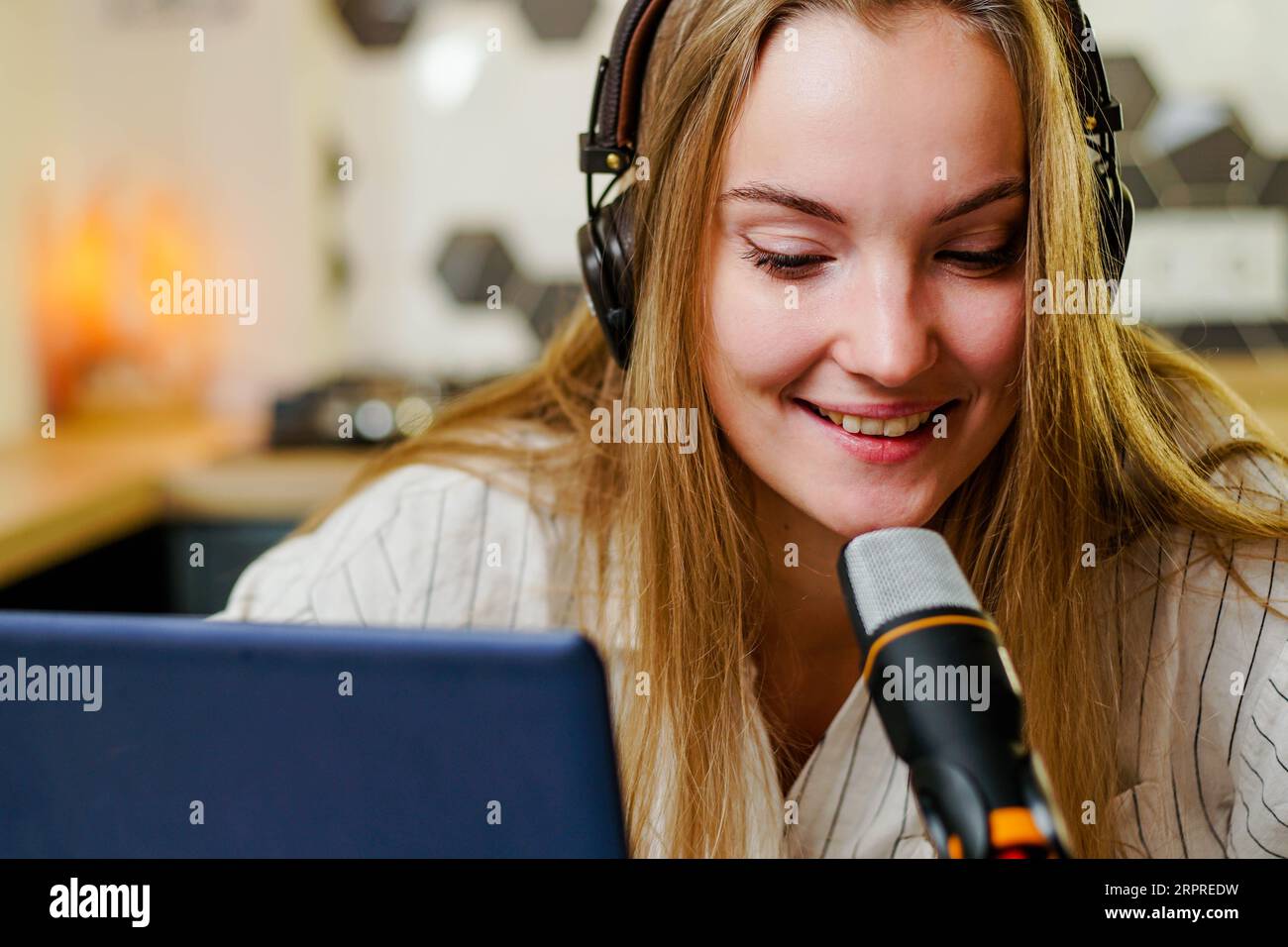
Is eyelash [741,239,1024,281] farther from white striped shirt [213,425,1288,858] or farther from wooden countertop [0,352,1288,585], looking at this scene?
wooden countertop [0,352,1288,585]

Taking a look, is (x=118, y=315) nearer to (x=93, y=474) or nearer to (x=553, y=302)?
(x=93, y=474)

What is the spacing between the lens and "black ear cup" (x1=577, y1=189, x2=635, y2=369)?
760 millimetres

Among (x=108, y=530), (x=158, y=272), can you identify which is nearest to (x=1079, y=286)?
(x=108, y=530)

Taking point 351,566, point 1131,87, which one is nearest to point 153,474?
point 351,566

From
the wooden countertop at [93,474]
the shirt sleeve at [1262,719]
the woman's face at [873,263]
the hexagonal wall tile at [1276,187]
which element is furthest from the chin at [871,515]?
the hexagonal wall tile at [1276,187]

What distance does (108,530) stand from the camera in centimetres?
141

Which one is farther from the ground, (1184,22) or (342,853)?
(1184,22)

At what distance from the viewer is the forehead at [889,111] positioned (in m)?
0.64

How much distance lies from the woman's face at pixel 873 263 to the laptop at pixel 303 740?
1.03ft

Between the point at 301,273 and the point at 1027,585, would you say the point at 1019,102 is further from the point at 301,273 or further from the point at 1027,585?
the point at 301,273

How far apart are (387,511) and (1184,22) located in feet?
4.69

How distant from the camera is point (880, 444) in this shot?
28.5 inches

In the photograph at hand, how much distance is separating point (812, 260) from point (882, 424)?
0.11 meters

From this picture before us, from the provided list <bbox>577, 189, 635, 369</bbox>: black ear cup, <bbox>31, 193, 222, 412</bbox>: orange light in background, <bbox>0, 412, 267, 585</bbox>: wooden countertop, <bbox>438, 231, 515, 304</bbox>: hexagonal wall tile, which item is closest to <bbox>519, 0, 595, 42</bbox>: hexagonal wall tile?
<bbox>438, 231, 515, 304</bbox>: hexagonal wall tile
